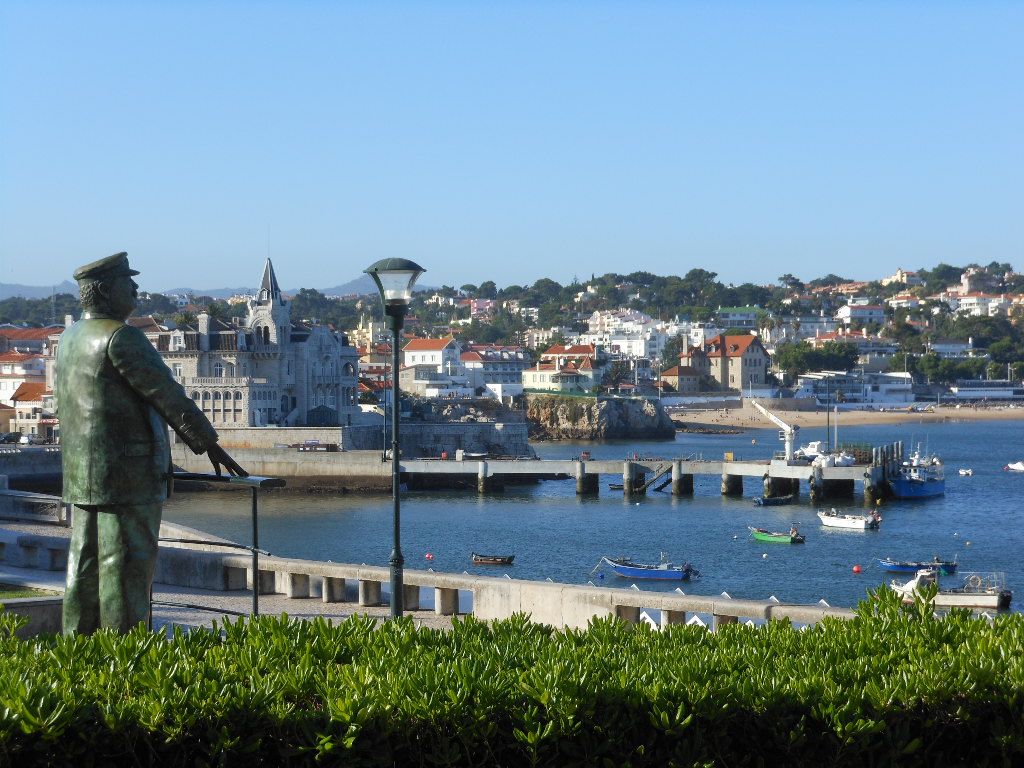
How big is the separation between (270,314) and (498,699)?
257 feet

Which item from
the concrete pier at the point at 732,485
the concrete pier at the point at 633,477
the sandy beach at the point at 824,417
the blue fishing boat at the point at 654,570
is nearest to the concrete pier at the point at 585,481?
the concrete pier at the point at 633,477

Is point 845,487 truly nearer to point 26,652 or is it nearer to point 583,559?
point 583,559

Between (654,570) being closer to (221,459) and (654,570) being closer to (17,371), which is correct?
(221,459)

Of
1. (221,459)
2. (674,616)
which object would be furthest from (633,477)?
(221,459)

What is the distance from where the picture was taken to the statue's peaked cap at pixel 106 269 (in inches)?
316

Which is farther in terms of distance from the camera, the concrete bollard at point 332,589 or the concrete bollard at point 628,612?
the concrete bollard at point 332,589

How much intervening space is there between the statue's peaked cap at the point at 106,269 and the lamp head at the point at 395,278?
11.3 ft

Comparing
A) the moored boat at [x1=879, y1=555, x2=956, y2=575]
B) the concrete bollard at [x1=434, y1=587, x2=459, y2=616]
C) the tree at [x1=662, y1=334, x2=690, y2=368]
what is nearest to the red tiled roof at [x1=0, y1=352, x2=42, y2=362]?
the tree at [x1=662, y1=334, x2=690, y2=368]

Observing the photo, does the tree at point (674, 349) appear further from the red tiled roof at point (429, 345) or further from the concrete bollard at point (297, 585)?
the concrete bollard at point (297, 585)

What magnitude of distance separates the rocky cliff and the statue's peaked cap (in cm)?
10748

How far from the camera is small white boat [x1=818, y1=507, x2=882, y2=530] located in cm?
4981

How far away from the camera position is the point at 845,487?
62.4m

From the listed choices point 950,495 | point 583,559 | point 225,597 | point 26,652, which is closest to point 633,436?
point 950,495

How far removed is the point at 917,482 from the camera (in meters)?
62.3
